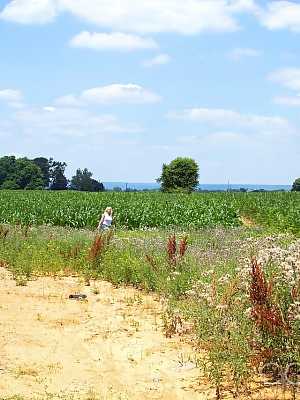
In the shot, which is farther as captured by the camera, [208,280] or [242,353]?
[208,280]

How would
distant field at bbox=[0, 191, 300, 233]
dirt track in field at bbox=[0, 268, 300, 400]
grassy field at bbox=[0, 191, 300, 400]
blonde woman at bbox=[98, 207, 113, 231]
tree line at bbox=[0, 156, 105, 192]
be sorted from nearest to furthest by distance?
grassy field at bbox=[0, 191, 300, 400] → dirt track in field at bbox=[0, 268, 300, 400] → blonde woman at bbox=[98, 207, 113, 231] → distant field at bbox=[0, 191, 300, 233] → tree line at bbox=[0, 156, 105, 192]

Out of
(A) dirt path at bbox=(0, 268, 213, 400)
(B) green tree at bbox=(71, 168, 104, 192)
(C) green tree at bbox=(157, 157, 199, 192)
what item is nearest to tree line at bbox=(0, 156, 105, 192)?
(B) green tree at bbox=(71, 168, 104, 192)

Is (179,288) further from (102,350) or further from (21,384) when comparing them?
(21,384)

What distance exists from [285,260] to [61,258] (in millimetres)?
8322

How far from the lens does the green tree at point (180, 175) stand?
71.4 metres

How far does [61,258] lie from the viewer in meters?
14.3

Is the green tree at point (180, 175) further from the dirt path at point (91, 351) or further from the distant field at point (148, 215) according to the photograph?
the dirt path at point (91, 351)

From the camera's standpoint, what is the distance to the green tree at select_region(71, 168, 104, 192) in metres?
113

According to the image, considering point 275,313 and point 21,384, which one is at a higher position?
point 275,313

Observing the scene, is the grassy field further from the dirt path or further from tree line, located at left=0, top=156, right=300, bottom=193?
tree line, located at left=0, top=156, right=300, bottom=193

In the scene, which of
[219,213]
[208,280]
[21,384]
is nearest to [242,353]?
[21,384]

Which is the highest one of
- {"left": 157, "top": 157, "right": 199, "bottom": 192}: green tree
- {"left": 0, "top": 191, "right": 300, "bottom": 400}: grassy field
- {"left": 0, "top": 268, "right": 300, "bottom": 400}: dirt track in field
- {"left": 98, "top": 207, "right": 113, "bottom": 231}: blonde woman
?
{"left": 157, "top": 157, "right": 199, "bottom": 192}: green tree

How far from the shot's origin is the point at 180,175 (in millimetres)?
71625

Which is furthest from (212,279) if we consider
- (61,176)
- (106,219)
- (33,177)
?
(61,176)
